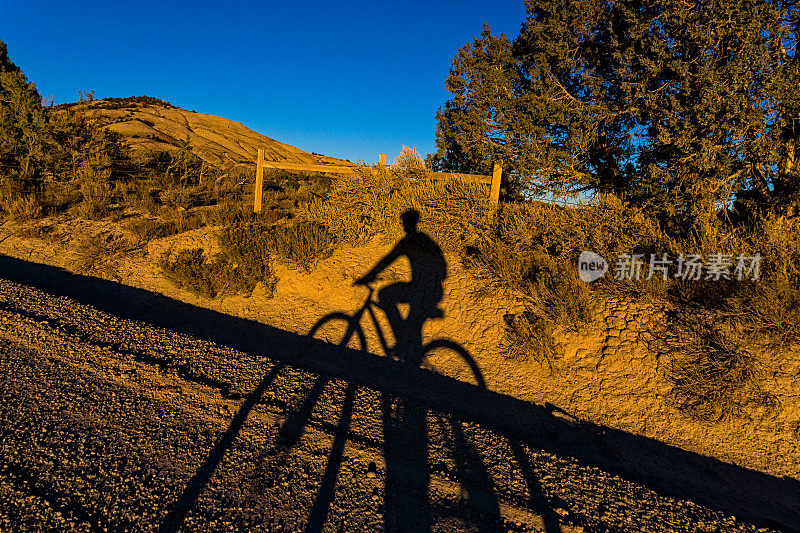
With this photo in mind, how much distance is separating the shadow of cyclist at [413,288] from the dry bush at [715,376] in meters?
3.53

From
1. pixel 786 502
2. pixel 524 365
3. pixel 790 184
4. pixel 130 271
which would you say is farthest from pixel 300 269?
pixel 790 184

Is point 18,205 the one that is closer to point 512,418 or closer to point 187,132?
point 512,418

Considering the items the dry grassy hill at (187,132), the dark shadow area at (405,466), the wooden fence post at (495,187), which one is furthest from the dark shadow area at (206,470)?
the dry grassy hill at (187,132)

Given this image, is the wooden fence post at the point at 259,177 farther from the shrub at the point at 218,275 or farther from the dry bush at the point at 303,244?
the shrub at the point at 218,275

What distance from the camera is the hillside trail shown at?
247 centimetres

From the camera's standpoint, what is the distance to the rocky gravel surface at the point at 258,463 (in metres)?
2.37

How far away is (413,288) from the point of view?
784cm

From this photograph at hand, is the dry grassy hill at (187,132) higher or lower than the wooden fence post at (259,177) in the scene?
higher

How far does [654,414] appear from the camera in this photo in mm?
4832

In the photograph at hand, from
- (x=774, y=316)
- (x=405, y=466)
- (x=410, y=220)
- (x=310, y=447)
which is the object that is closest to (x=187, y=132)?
(x=410, y=220)

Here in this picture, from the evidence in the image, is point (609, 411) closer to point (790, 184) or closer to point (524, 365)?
point (524, 365)

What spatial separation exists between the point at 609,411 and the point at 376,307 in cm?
415

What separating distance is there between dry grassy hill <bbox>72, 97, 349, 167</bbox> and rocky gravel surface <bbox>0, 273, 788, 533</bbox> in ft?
111

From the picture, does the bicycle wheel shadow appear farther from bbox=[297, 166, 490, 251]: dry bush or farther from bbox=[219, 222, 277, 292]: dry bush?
bbox=[219, 222, 277, 292]: dry bush
